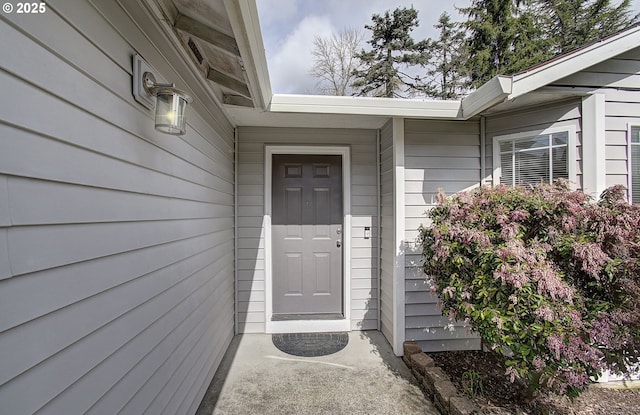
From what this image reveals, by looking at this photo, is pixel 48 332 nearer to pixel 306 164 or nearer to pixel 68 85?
pixel 68 85

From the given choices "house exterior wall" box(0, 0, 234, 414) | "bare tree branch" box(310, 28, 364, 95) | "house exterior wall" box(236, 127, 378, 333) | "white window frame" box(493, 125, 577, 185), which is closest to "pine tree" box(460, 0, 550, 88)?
"bare tree branch" box(310, 28, 364, 95)

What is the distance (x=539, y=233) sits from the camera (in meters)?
1.93

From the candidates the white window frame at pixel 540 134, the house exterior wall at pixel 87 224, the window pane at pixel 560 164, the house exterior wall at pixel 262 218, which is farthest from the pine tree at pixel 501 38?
the house exterior wall at pixel 87 224

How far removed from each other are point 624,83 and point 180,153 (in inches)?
140

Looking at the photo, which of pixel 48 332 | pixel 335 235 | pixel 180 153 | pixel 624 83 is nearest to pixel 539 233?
pixel 624 83

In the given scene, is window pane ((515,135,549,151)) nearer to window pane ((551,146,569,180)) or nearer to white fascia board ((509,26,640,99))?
window pane ((551,146,569,180))

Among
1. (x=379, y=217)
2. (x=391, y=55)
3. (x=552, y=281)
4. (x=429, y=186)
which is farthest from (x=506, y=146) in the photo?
(x=391, y=55)

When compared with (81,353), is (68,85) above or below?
above

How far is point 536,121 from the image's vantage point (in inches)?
98.6

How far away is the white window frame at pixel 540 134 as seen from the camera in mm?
2338

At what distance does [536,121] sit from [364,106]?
1.58m

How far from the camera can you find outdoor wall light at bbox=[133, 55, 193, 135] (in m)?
1.19

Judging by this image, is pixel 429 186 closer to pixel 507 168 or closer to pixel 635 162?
pixel 507 168

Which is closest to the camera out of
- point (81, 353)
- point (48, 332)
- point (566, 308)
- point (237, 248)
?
point (48, 332)
